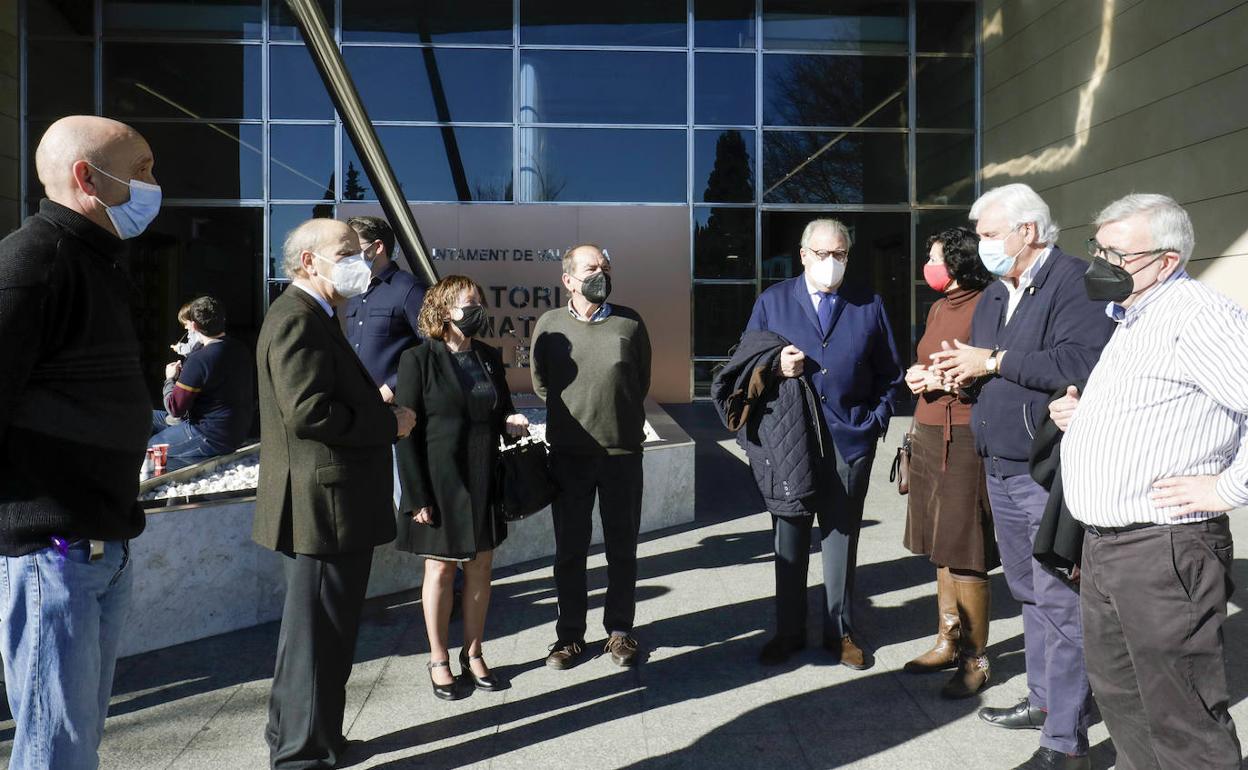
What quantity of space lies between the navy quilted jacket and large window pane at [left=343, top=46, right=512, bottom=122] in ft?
41.2

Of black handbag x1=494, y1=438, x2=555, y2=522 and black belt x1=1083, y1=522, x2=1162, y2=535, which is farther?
black handbag x1=494, y1=438, x2=555, y2=522

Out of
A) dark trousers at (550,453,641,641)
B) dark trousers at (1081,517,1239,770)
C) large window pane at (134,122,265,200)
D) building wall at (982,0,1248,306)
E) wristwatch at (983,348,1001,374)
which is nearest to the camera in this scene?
dark trousers at (1081,517,1239,770)

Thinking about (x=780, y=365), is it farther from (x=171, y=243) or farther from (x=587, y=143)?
(x=171, y=243)

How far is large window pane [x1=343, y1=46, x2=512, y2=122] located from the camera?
52.4 ft

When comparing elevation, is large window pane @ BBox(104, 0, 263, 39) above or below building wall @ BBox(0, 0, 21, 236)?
above

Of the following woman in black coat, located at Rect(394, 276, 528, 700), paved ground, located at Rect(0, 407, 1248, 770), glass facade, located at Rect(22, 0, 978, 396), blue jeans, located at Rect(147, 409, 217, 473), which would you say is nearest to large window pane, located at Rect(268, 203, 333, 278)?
glass facade, located at Rect(22, 0, 978, 396)

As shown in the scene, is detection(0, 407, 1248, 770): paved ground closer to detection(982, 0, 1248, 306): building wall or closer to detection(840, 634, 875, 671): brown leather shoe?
detection(840, 634, 875, 671): brown leather shoe

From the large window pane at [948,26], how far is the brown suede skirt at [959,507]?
13975mm

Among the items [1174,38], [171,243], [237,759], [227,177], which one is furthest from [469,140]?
[237,759]

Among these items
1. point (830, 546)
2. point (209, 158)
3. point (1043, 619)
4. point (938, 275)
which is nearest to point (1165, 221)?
point (1043, 619)

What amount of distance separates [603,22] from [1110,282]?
1490cm

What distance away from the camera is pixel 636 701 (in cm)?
411

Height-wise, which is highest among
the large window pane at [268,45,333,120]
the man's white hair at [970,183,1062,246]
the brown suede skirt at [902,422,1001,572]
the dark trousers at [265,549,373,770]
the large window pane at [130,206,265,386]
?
the large window pane at [268,45,333,120]

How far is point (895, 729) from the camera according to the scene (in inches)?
149
